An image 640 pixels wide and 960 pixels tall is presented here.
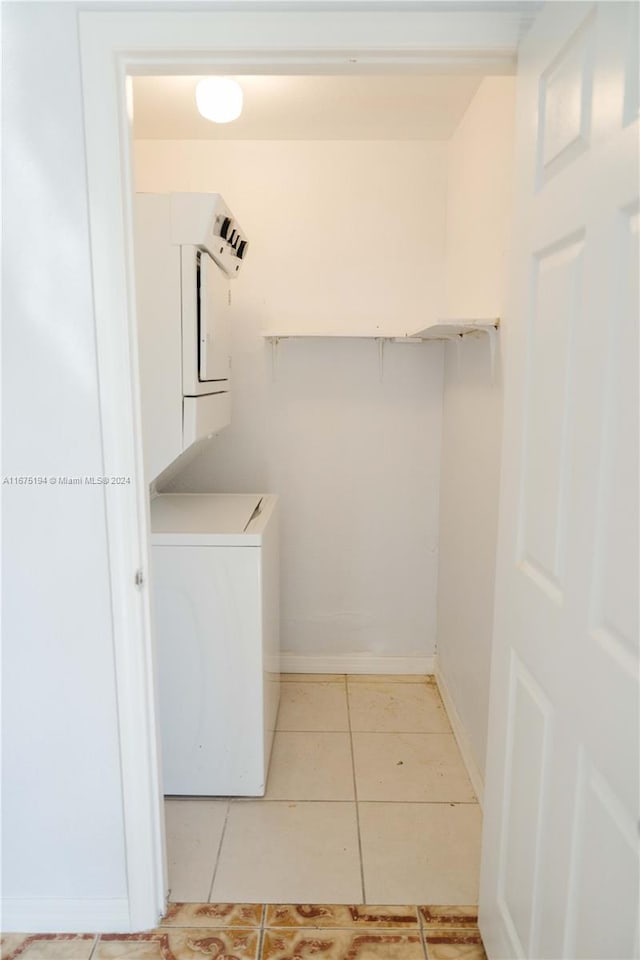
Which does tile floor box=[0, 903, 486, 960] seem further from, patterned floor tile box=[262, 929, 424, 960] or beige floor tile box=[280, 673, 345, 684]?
beige floor tile box=[280, 673, 345, 684]

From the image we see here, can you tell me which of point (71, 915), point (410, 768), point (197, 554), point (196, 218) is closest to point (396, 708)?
point (410, 768)

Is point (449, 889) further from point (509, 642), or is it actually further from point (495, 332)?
point (495, 332)

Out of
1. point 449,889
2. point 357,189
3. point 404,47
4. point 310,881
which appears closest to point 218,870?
point 310,881

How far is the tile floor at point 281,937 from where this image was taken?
1531 mm

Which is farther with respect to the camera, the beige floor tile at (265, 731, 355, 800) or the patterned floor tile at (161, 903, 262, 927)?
the beige floor tile at (265, 731, 355, 800)

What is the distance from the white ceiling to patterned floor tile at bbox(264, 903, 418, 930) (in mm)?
2388

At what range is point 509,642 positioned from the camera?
1378mm

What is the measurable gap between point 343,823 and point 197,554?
0.99 m

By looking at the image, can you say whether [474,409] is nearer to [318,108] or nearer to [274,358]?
[274,358]

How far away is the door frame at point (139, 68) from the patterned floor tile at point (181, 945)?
1.99 feet

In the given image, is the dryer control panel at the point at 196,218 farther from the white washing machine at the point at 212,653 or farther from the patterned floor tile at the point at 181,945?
the patterned floor tile at the point at 181,945

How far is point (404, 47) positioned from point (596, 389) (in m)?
0.84

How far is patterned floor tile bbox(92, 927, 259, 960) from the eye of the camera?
5.01 feet

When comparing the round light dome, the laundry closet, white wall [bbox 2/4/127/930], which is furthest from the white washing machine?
the round light dome
